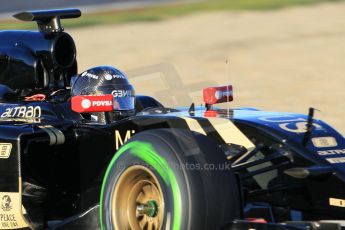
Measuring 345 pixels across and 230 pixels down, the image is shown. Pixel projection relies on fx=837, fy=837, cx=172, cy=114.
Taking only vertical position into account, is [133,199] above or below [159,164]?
below

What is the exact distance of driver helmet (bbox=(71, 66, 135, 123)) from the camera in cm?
659

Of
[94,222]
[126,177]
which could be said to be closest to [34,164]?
[94,222]

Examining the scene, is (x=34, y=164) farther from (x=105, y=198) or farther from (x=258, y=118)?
(x=258, y=118)

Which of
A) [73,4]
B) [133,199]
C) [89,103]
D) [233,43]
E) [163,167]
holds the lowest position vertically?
[133,199]

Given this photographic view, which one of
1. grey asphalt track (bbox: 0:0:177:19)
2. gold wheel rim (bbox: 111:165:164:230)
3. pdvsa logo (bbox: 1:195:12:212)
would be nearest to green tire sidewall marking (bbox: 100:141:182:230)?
gold wheel rim (bbox: 111:165:164:230)

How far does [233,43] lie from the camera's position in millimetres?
19000

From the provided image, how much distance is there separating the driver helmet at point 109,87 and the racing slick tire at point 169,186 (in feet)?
4.67

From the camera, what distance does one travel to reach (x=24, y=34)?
765 centimetres

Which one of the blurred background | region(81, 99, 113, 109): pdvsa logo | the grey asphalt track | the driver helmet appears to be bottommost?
region(81, 99, 113, 109): pdvsa logo

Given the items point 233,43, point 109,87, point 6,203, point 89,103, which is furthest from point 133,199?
point 233,43

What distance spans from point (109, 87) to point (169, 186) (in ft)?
6.77

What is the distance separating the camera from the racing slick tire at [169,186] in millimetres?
4617

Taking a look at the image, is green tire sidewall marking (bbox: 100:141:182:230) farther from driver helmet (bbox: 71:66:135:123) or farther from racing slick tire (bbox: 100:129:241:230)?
driver helmet (bbox: 71:66:135:123)

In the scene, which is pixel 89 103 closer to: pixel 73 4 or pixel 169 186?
pixel 169 186
